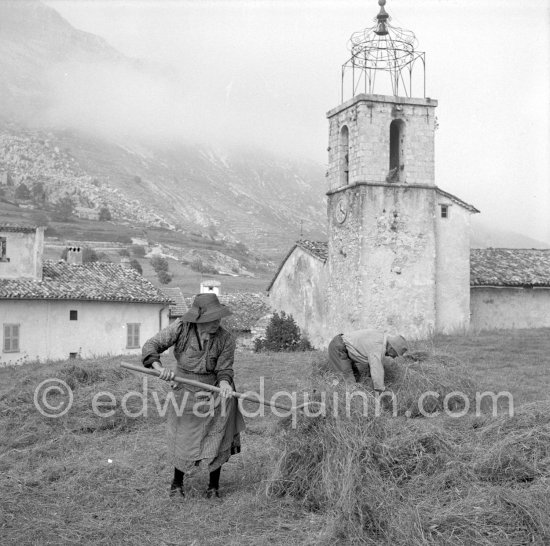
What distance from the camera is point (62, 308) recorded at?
30109 mm

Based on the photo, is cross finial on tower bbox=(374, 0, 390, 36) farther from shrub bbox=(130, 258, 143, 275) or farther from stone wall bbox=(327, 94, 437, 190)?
shrub bbox=(130, 258, 143, 275)

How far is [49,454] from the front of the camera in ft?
28.7

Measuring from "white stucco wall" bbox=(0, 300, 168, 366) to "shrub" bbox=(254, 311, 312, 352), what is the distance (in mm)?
6180

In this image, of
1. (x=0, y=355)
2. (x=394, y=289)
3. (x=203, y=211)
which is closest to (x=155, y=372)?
(x=394, y=289)

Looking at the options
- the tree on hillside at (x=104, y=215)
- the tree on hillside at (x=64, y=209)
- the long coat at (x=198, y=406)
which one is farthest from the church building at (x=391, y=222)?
the tree on hillside at (x=104, y=215)

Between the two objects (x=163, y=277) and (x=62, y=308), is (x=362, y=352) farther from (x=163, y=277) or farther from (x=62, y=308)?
(x=163, y=277)

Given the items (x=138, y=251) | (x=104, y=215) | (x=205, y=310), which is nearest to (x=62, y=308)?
(x=205, y=310)

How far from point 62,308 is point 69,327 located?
34.0 inches

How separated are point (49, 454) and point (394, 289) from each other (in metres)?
17.1

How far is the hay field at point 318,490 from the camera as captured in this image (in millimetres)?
5645

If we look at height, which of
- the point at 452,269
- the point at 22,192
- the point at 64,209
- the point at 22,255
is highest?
the point at 22,192

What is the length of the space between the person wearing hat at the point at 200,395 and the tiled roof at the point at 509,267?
70.2ft

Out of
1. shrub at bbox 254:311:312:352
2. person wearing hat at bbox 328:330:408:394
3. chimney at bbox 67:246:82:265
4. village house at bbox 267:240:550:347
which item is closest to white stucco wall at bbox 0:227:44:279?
chimney at bbox 67:246:82:265

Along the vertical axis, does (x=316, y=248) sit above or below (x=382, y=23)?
below
